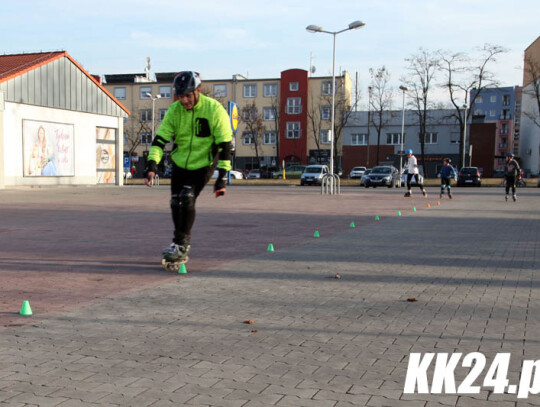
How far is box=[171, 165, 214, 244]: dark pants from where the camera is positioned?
21.7ft

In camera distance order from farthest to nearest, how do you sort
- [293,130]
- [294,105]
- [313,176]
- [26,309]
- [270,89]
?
[270,89] → [293,130] → [294,105] → [313,176] → [26,309]

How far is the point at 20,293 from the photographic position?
209 inches

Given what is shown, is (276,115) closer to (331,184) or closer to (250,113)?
(250,113)

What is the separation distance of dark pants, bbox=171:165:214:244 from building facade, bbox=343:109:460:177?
6219cm

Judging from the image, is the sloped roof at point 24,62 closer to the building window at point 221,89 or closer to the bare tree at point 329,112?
the bare tree at point 329,112

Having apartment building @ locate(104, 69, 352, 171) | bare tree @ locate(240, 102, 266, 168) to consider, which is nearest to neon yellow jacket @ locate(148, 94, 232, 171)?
bare tree @ locate(240, 102, 266, 168)

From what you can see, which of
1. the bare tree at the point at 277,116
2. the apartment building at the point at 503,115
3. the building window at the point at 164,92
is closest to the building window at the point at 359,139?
the bare tree at the point at 277,116

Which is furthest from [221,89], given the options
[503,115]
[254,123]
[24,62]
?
[503,115]

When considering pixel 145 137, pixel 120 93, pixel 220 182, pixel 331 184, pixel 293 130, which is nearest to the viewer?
pixel 220 182

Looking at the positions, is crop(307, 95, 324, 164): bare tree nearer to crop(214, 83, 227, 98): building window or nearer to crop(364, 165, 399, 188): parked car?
crop(214, 83, 227, 98): building window

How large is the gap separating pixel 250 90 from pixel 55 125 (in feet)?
149

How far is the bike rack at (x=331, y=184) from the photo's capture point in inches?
1026

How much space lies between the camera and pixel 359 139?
2881 inches

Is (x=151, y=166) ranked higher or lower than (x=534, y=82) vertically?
lower
